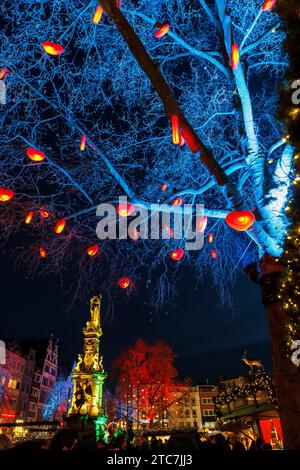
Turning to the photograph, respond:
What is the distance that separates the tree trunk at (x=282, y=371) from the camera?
5.34m

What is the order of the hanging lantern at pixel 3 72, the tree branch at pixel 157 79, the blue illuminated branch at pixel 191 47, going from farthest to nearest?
the blue illuminated branch at pixel 191 47 < the hanging lantern at pixel 3 72 < the tree branch at pixel 157 79

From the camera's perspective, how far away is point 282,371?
5.66 meters

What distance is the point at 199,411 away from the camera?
265ft

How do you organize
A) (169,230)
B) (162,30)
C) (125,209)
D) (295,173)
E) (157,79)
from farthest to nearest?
(169,230) < (162,30) < (125,209) < (157,79) < (295,173)

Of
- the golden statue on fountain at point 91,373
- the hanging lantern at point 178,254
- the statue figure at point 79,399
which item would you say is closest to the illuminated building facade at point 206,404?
the golden statue on fountain at point 91,373

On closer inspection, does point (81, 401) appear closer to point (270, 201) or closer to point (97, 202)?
point (97, 202)

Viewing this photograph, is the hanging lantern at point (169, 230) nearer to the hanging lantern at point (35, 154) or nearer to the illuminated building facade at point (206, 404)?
the hanging lantern at point (35, 154)

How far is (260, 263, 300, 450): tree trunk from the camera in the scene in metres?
5.34

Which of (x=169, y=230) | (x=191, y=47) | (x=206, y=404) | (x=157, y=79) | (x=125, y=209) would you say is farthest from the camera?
(x=206, y=404)

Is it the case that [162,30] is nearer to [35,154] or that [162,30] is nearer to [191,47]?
[191,47]

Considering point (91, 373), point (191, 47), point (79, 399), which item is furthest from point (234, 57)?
point (91, 373)

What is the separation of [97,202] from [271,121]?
5.24 metres

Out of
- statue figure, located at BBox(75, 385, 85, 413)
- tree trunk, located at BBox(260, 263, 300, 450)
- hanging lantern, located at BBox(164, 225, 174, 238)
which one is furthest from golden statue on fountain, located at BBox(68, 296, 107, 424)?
tree trunk, located at BBox(260, 263, 300, 450)

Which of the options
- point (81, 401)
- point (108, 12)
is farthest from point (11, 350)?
point (108, 12)
